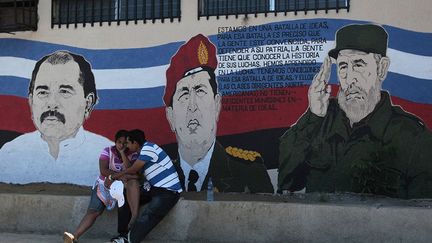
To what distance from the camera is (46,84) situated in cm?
883

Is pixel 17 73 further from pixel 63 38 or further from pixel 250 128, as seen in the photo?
pixel 250 128

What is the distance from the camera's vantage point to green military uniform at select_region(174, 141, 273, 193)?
25.9 ft

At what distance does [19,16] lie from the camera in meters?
9.05

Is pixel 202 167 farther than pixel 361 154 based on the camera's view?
Yes

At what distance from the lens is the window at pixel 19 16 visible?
8938mm

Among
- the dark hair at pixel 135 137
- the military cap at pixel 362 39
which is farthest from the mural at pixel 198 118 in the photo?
the military cap at pixel 362 39

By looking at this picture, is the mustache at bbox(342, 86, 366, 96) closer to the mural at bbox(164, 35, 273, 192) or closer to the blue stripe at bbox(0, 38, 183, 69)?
the mural at bbox(164, 35, 273, 192)

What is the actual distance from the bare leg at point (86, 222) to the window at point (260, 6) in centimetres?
349

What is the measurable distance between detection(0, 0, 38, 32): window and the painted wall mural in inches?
12.9

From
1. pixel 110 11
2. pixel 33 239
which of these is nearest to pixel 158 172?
pixel 33 239

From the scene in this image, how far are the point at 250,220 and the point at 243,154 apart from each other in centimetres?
165

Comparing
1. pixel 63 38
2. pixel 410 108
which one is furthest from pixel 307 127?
pixel 63 38

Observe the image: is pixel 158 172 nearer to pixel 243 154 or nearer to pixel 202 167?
pixel 202 167

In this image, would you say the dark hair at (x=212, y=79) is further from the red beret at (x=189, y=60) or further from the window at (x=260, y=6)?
the window at (x=260, y=6)
